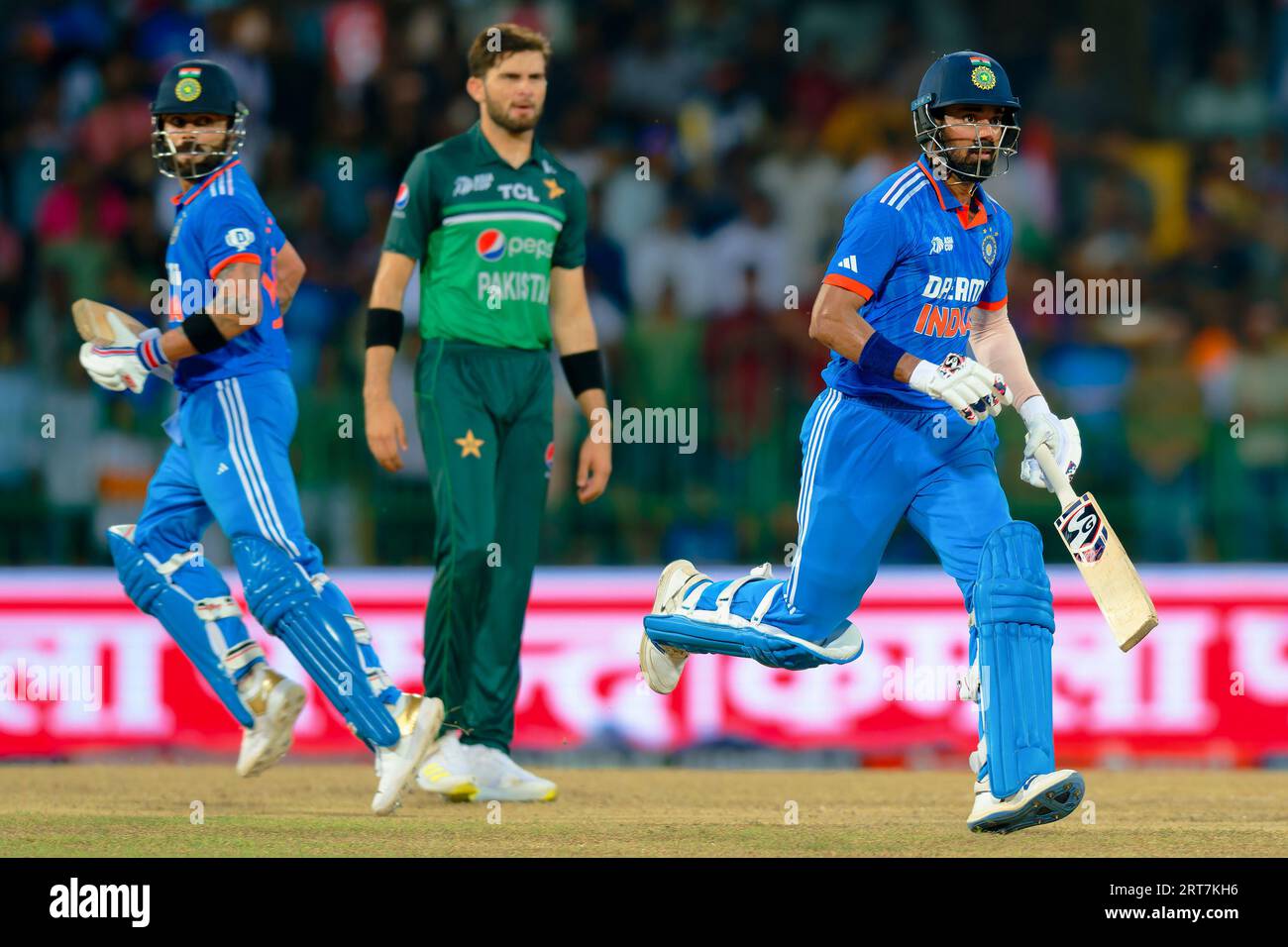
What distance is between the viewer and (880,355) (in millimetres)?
6598

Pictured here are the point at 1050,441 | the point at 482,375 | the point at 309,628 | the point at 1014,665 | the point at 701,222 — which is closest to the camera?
the point at 1014,665

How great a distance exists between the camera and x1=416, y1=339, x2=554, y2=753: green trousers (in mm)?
8008

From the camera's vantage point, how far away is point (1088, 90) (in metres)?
14.0

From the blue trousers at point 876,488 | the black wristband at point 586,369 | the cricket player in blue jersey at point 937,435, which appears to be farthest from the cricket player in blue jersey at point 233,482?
the blue trousers at point 876,488

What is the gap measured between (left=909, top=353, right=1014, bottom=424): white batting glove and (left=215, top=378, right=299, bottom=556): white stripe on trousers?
90.7 inches

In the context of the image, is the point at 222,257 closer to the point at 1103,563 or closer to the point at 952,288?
the point at 952,288

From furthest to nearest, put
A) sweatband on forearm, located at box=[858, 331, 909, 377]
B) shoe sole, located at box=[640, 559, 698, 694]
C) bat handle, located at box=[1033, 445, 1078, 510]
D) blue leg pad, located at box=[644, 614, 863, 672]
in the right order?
shoe sole, located at box=[640, 559, 698, 694], blue leg pad, located at box=[644, 614, 863, 672], bat handle, located at box=[1033, 445, 1078, 510], sweatband on forearm, located at box=[858, 331, 909, 377]

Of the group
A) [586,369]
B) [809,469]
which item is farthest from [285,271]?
[809,469]

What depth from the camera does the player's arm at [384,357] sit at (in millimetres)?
7832

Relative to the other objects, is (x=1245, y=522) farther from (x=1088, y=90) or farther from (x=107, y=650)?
(x=107, y=650)

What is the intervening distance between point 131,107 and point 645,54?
339cm

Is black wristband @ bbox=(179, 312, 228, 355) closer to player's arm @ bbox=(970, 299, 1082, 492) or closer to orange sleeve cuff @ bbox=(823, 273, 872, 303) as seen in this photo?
orange sleeve cuff @ bbox=(823, 273, 872, 303)

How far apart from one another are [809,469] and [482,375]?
1.63 metres

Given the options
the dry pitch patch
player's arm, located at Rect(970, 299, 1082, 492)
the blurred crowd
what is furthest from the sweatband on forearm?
the blurred crowd
